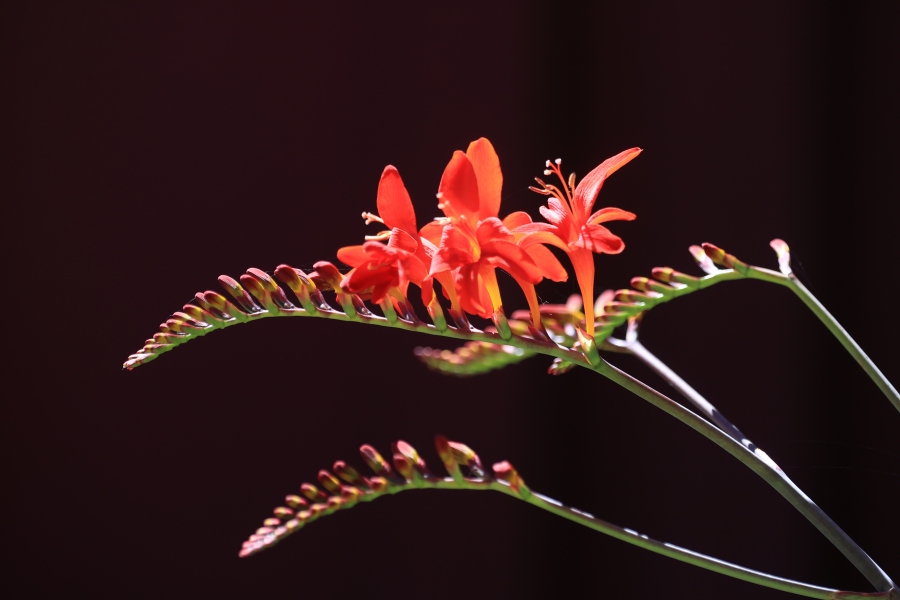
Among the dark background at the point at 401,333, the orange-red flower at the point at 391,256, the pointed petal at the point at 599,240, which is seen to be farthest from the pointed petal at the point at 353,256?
the dark background at the point at 401,333

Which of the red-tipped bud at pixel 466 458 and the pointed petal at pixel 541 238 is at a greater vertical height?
the pointed petal at pixel 541 238

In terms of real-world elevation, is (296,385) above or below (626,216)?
below

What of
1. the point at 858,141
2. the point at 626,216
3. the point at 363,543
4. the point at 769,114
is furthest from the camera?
the point at 363,543

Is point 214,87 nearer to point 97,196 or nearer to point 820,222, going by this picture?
point 97,196

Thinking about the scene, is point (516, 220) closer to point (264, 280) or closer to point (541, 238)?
point (541, 238)

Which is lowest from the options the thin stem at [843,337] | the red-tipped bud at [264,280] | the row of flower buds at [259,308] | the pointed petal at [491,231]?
the thin stem at [843,337]

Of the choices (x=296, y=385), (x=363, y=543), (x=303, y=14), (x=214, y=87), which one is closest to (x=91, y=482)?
(x=296, y=385)

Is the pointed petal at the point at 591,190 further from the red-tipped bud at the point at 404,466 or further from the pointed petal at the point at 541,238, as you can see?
the red-tipped bud at the point at 404,466

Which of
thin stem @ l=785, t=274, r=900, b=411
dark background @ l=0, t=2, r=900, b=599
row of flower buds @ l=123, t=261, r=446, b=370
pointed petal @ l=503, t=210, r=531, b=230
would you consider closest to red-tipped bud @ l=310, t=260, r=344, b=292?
row of flower buds @ l=123, t=261, r=446, b=370
